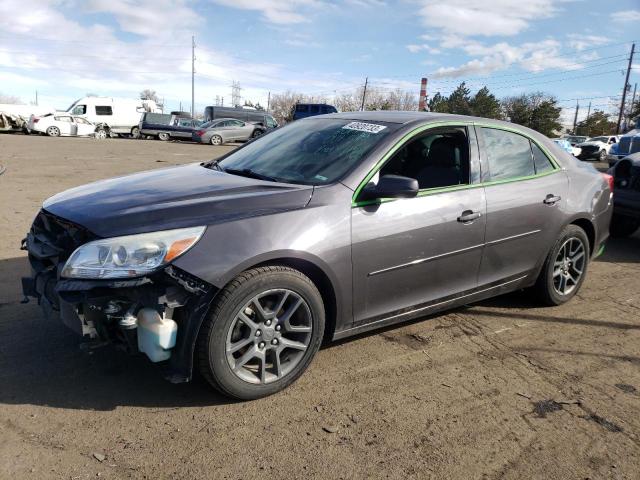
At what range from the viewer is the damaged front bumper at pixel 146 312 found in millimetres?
2635

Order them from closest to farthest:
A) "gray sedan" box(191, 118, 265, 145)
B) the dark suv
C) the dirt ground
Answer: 1. the dirt ground
2. the dark suv
3. "gray sedan" box(191, 118, 265, 145)

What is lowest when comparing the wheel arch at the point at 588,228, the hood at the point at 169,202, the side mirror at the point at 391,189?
the wheel arch at the point at 588,228

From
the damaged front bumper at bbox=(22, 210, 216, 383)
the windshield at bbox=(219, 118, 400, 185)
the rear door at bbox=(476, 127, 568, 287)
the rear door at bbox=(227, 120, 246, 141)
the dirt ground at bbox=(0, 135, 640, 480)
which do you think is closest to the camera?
the dirt ground at bbox=(0, 135, 640, 480)

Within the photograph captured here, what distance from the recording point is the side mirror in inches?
Result: 124

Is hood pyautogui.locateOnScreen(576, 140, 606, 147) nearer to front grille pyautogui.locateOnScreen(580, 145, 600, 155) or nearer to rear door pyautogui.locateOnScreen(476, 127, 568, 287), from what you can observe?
front grille pyautogui.locateOnScreen(580, 145, 600, 155)

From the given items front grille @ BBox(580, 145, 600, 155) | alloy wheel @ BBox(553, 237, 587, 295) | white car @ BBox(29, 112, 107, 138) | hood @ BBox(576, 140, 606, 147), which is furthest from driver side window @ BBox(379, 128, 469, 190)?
hood @ BBox(576, 140, 606, 147)

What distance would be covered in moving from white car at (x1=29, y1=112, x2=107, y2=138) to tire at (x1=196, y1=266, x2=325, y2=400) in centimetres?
3099

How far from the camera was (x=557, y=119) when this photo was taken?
221 ft

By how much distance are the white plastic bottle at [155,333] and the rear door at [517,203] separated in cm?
232

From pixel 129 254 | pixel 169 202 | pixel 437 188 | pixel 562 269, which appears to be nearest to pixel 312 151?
pixel 437 188

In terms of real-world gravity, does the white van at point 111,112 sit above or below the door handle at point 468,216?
above

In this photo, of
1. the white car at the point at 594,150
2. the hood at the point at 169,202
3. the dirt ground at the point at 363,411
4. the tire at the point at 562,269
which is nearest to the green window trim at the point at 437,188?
the hood at the point at 169,202

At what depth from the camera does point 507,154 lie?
4152mm

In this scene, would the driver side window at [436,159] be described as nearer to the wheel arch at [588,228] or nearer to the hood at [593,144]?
the wheel arch at [588,228]
